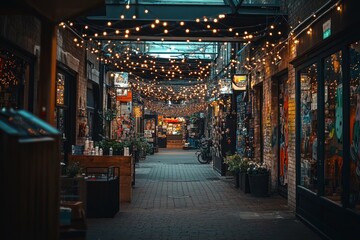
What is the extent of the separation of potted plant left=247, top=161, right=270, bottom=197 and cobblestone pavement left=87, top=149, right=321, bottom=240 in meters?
0.25

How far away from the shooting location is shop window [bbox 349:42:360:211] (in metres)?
6.51

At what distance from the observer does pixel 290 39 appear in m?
9.96

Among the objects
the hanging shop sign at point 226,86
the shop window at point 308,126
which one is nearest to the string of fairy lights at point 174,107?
the hanging shop sign at point 226,86

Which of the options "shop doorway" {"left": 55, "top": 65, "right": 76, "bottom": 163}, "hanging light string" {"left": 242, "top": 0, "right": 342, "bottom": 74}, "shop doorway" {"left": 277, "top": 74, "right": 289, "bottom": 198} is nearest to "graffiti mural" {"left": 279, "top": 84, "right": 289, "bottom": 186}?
"shop doorway" {"left": 277, "top": 74, "right": 289, "bottom": 198}

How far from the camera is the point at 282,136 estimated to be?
12.0 metres

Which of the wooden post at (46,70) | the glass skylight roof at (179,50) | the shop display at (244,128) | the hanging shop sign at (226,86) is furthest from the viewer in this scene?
the glass skylight roof at (179,50)

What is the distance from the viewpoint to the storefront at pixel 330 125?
21.8 ft

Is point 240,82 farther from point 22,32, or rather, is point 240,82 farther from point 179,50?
point 22,32

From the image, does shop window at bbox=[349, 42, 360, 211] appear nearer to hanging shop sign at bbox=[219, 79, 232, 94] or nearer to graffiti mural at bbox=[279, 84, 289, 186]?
graffiti mural at bbox=[279, 84, 289, 186]

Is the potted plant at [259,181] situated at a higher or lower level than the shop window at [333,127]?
lower

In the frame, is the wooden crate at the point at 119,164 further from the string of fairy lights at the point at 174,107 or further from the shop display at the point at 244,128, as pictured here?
the string of fairy lights at the point at 174,107

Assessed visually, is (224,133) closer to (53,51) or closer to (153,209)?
(153,209)

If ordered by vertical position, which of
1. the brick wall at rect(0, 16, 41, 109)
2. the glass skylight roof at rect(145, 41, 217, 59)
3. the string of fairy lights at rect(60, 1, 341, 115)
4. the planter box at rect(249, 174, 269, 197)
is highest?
the glass skylight roof at rect(145, 41, 217, 59)

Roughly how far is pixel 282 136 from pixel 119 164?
155 inches
